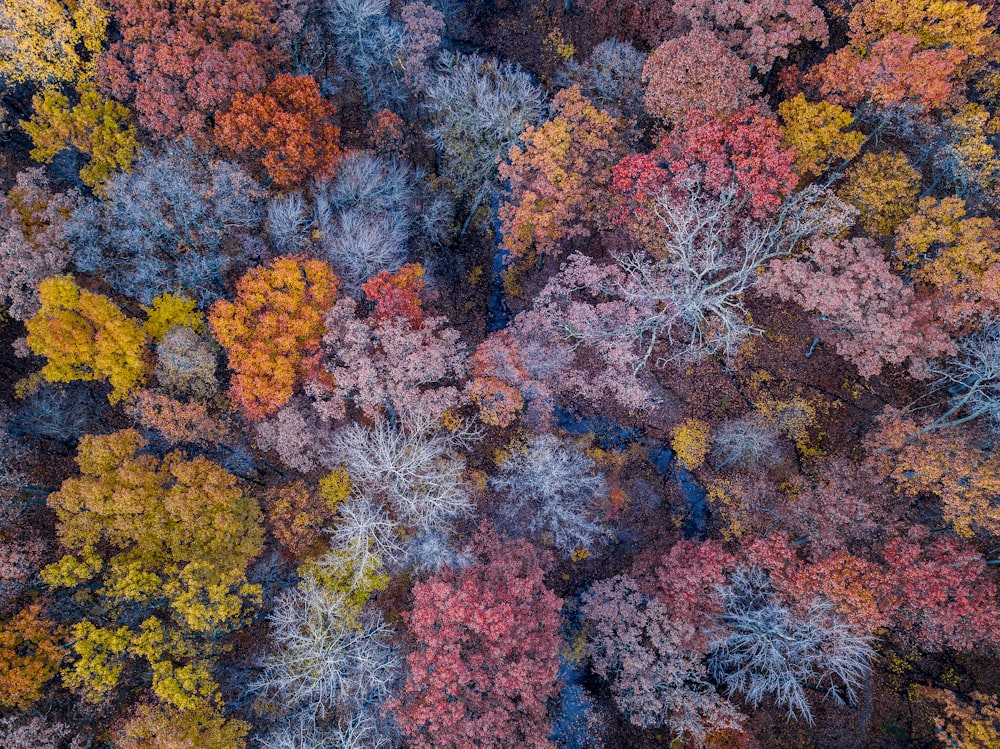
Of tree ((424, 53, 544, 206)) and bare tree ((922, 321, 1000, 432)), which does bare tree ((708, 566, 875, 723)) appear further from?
tree ((424, 53, 544, 206))

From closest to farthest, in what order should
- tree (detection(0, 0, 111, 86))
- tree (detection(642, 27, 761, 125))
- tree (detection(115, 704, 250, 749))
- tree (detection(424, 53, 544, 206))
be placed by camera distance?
tree (detection(115, 704, 250, 749)) → tree (detection(0, 0, 111, 86)) → tree (detection(642, 27, 761, 125)) → tree (detection(424, 53, 544, 206))

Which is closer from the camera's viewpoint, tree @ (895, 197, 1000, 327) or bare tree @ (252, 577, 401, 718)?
tree @ (895, 197, 1000, 327)

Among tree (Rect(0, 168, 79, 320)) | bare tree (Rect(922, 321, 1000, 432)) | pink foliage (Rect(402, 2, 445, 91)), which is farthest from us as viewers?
pink foliage (Rect(402, 2, 445, 91))

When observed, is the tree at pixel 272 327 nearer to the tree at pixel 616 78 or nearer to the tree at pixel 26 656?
the tree at pixel 26 656

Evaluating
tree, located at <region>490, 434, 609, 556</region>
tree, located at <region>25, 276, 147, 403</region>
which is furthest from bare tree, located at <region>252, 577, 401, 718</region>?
tree, located at <region>25, 276, 147, 403</region>

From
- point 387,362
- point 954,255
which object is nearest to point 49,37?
point 387,362

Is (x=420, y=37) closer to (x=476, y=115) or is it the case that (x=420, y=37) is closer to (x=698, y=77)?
(x=476, y=115)
